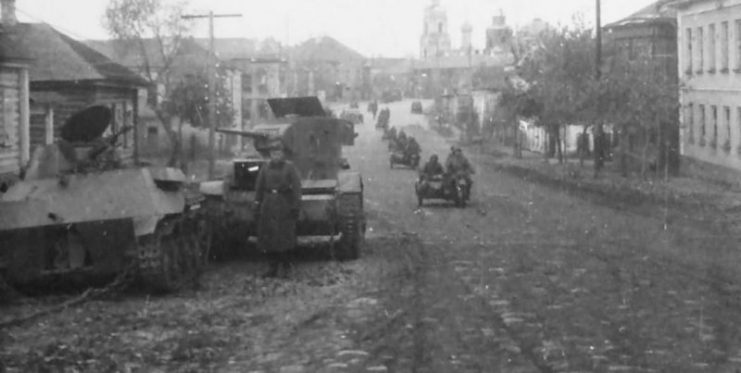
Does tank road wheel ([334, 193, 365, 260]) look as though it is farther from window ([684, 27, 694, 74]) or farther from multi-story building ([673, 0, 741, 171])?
window ([684, 27, 694, 74])

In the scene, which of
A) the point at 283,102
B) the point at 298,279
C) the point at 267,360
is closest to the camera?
the point at 267,360

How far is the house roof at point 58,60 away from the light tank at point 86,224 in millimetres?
21435

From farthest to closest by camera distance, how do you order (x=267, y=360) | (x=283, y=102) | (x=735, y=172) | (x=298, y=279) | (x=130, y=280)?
(x=735, y=172) → (x=283, y=102) → (x=298, y=279) → (x=130, y=280) → (x=267, y=360)

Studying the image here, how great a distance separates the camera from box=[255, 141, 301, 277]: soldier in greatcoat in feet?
54.3

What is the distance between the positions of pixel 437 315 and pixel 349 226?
19.9 ft

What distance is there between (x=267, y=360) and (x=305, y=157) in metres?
10.9

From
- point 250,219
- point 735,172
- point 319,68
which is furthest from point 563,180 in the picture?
point 319,68

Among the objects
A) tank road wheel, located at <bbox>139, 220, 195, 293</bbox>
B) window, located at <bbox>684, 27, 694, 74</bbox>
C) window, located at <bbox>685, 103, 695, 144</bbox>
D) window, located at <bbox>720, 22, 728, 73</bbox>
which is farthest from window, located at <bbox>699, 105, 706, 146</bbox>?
tank road wheel, located at <bbox>139, 220, 195, 293</bbox>

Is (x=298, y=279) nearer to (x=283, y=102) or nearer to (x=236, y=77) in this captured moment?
(x=283, y=102)

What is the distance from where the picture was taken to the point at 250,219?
18750mm

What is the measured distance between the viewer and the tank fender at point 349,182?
19.2 m

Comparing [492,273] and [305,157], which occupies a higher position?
[305,157]

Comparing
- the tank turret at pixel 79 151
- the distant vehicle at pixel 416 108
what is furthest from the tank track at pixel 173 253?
the distant vehicle at pixel 416 108

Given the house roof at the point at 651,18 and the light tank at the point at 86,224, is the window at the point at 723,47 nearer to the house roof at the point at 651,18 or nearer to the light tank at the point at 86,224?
the house roof at the point at 651,18
